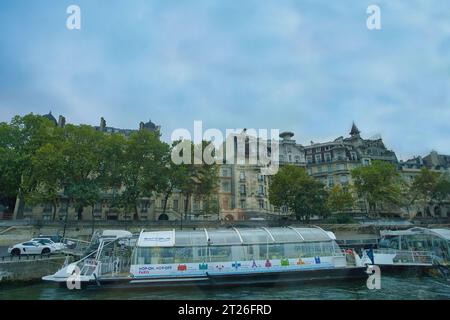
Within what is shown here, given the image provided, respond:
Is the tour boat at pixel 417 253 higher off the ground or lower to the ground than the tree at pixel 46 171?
lower

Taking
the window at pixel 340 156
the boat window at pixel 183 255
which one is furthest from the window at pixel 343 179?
the boat window at pixel 183 255

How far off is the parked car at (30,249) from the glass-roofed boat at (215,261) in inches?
304

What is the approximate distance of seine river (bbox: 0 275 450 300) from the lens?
56.7 feet

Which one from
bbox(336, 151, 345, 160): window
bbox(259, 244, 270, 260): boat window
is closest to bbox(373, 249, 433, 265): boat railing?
bbox(259, 244, 270, 260): boat window

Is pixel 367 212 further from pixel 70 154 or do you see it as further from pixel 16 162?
pixel 16 162

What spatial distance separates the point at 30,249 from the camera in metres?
26.5

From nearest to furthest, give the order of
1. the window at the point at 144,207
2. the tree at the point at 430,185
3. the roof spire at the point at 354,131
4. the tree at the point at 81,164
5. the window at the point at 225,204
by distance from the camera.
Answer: the tree at the point at 81,164 < the window at the point at 144,207 < the tree at the point at 430,185 < the window at the point at 225,204 < the roof spire at the point at 354,131

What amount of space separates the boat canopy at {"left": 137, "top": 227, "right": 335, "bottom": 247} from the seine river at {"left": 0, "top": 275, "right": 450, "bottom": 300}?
2.92m

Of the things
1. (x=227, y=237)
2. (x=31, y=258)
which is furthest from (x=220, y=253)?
(x=31, y=258)

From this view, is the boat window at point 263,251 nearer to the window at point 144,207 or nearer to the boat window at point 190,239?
the boat window at point 190,239

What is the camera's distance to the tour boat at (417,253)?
2408cm

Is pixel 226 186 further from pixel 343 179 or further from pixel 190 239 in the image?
pixel 190 239
